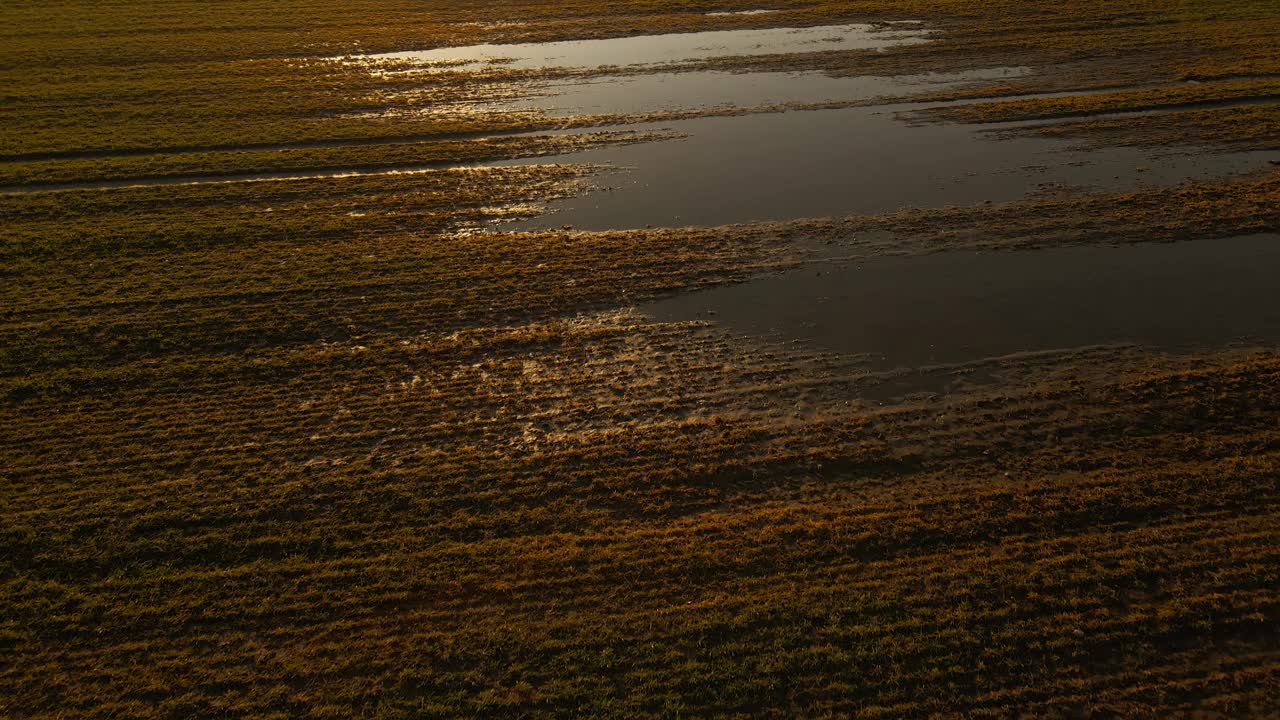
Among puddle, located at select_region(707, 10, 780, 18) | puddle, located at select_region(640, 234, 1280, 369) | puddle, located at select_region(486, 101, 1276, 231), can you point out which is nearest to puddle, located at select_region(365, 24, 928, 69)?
puddle, located at select_region(707, 10, 780, 18)

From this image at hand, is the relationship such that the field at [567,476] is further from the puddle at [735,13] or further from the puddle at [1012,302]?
the puddle at [735,13]

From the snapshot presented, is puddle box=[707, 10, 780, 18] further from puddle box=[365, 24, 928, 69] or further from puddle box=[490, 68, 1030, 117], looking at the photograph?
puddle box=[490, 68, 1030, 117]

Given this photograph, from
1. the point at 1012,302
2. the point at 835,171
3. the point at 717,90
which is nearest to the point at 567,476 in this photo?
the point at 1012,302

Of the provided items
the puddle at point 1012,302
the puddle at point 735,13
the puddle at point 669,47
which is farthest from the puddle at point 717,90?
the puddle at point 1012,302

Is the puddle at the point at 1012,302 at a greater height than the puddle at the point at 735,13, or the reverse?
the puddle at the point at 735,13

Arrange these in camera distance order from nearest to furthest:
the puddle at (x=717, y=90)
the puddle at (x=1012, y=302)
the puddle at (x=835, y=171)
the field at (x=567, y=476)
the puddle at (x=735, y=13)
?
the field at (x=567, y=476)
the puddle at (x=1012, y=302)
the puddle at (x=835, y=171)
the puddle at (x=717, y=90)
the puddle at (x=735, y=13)

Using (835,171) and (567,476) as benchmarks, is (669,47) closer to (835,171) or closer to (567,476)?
(835,171)

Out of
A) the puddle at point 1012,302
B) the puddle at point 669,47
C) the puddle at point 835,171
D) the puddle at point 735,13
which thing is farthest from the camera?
the puddle at point 735,13

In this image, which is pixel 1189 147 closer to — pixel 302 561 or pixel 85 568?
pixel 302 561
